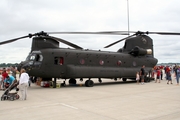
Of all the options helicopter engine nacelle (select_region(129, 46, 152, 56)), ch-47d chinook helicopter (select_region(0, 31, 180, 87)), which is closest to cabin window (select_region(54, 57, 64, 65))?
ch-47d chinook helicopter (select_region(0, 31, 180, 87))

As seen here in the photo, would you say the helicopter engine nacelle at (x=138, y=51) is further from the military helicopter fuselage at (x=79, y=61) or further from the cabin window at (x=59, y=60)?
the cabin window at (x=59, y=60)

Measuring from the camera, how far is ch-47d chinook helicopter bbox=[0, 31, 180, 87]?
14914 mm

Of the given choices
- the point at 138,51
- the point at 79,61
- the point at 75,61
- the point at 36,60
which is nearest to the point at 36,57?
the point at 36,60

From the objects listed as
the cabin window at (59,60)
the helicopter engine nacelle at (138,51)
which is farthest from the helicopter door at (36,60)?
the helicopter engine nacelle at (138,51)

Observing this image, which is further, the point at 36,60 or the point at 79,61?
the point at 79,61

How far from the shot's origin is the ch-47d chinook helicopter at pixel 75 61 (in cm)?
1491

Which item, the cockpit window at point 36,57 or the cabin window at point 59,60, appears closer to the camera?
the cockpit window at point 36,57

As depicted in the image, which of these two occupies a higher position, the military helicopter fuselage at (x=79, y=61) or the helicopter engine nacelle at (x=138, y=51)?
the helicopter engine nacelle at (x=138, y=51)

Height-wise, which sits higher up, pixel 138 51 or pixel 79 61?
pixel 138 51

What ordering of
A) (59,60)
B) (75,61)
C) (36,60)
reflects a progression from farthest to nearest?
(75,61)
(59,60)
(36,60)

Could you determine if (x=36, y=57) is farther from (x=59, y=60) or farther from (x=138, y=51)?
(x=138, y=51)

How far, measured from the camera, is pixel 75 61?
1606 centimetres

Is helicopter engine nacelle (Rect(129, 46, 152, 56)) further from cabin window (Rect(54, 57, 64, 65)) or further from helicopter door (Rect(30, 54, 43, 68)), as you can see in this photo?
helicopter door (Rect(30, 54, 43, 68))

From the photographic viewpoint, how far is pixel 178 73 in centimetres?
1700
